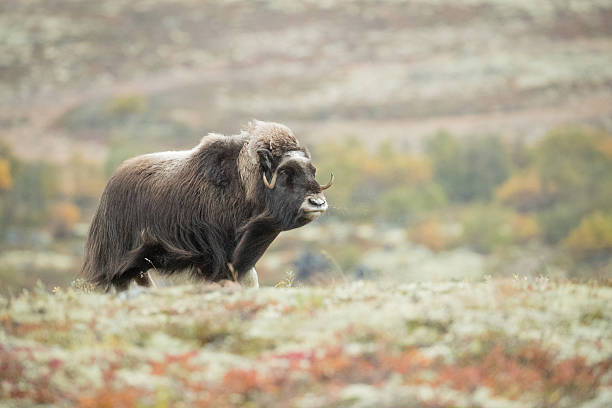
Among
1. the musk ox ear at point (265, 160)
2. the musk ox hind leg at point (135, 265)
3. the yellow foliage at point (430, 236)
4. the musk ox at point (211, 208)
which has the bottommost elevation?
the yellow foliage at point (430, 236)

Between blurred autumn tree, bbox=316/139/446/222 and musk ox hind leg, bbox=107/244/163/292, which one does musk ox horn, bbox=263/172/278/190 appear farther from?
blurred autumn tree, bbox=316/139/446/222

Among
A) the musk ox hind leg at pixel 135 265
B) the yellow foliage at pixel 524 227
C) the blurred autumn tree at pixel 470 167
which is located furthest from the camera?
the blurred autumn tree at pixel 470 167

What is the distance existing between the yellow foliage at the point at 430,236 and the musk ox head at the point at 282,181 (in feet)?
111

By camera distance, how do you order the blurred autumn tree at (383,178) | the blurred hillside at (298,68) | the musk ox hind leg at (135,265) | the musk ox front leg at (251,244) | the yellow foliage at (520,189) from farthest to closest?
the blurred hillside at (298,68), the yellow foliage at (520,189), the blurred autumn tree at (383,178), the musk ox hind leg at (135,265), the musk ox front leg at (251,244)

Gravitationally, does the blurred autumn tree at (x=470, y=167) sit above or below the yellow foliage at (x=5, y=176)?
below

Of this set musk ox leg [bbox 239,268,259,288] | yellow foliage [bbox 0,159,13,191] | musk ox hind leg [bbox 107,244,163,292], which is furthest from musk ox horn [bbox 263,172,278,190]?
yellow foliage [bbox 0,159,13,191]

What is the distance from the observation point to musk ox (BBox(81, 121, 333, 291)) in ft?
20.3

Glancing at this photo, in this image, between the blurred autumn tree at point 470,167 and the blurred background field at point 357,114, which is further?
the blurred autumn tree at point 470,167

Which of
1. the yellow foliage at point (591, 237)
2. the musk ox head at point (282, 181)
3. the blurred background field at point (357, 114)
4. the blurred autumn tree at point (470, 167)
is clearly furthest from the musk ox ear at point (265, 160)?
the blurred autumn tree at point (470, 167)

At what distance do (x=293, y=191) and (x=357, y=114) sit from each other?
5298 centimetres

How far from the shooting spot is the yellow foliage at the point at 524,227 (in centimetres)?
4097

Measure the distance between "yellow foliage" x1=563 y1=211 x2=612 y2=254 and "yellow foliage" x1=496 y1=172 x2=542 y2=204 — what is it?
15.9 ft

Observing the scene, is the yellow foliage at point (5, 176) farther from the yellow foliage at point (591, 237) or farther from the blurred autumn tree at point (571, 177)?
the yellow foliage at point (591, 237)

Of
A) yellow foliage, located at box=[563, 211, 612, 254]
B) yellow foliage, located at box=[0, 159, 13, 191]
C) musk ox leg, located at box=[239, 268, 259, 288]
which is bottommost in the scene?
yellow foliage, located at box=[563, 211, 612, 254]
